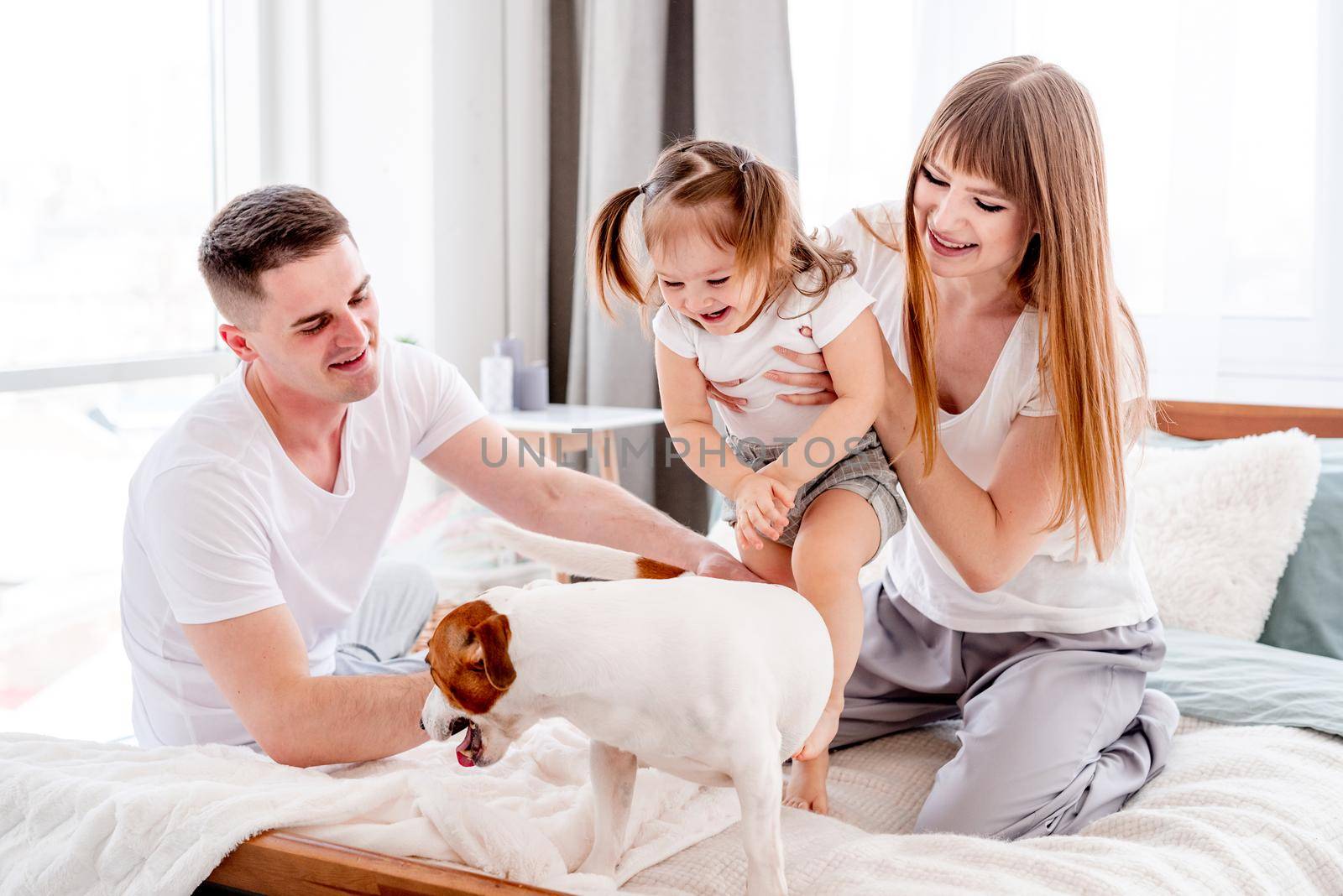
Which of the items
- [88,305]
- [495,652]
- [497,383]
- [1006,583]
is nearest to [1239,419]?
[1006,583]

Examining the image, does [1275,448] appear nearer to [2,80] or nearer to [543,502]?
[543,502]

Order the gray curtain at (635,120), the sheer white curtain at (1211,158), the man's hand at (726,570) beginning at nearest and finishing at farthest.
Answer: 1. the man's hand at (726,570)
2. the sheer white curtain at (1211,158)
3. the gray curtain at (635,120)

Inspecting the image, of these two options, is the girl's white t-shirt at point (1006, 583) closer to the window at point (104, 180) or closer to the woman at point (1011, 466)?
the woman at point (1011, 466)

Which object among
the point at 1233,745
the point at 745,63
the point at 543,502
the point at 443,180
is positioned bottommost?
the point at 1233,745

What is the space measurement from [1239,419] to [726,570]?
1798mm

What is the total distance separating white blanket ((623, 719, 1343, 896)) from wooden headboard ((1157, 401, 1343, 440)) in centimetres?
116

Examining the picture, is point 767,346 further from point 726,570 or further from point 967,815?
point 967,815

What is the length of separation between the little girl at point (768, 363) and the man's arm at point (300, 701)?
456 mm

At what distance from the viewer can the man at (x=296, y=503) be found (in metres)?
1.33

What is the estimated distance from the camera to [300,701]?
4.25ft

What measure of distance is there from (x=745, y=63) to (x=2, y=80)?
1.92 m

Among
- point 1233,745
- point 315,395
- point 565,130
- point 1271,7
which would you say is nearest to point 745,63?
point 565,130

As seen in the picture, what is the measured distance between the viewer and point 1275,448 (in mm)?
2143

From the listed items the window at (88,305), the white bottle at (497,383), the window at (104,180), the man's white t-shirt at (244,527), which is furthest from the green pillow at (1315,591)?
the window at (104,180)
